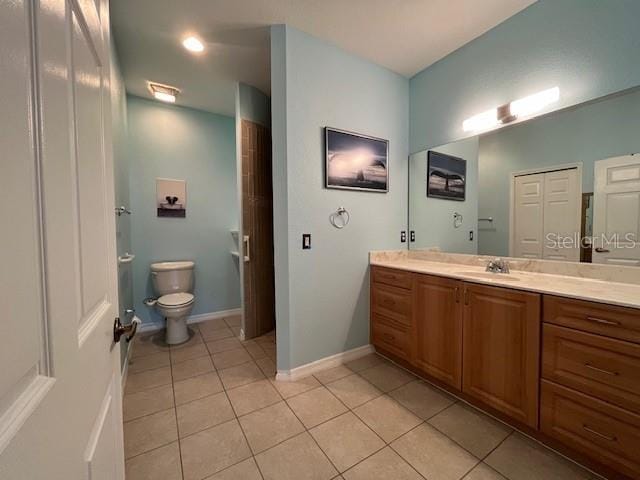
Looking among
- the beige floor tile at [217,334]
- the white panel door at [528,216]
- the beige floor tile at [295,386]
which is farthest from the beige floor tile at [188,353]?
the white panel door at [528,216]

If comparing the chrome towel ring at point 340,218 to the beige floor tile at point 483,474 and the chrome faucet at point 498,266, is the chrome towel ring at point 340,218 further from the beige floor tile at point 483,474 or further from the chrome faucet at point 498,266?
the beige floor tile at point 483,474

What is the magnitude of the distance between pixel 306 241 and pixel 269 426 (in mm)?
1225

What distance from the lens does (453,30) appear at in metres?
1.93

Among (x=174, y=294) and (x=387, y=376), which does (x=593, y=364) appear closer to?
(x=387, y=376)

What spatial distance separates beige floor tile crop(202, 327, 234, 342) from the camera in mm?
2711

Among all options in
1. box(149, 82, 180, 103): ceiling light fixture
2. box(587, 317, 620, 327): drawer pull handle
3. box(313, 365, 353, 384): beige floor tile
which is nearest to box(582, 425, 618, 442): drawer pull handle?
box(587, 317, 620, 327): drawer pull handle

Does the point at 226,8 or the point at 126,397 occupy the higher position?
the point at 226,8

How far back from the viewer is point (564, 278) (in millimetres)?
1622

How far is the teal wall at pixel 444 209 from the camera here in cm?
221

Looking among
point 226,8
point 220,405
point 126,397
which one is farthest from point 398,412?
point 226,8

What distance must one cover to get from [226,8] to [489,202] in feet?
7.96

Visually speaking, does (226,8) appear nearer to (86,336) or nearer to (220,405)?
(86,336)

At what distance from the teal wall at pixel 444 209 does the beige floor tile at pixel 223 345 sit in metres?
2.06

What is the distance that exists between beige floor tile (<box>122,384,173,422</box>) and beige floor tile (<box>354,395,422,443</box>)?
4.28ft
